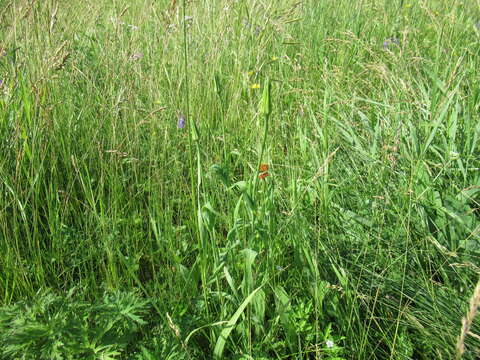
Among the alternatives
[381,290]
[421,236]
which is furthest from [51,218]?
[421,236]

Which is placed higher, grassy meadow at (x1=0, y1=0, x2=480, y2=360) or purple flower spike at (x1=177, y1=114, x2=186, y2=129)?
purple flower spike at (x1=177, y1=114, x2=186, y2=129)

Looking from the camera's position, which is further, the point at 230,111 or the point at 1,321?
the point at 230,111

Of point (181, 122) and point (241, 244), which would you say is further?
point (181, 122)

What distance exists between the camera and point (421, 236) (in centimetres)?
127

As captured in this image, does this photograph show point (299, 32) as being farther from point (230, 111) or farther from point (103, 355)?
point (103, 355)

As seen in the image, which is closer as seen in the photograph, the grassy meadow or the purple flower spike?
the grassy meadow

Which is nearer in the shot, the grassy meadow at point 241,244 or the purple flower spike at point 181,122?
the grassy meadow at point 241,244

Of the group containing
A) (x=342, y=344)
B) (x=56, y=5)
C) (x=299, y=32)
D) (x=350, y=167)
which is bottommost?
(x=342, y=344)

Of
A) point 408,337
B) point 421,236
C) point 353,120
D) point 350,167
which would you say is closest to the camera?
point 408,337

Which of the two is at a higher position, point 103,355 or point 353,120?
point 353,120

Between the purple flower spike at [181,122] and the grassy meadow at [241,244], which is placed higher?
the purple flower spike at [181,122]

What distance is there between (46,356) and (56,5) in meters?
1.07

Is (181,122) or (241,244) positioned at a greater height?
(181,122)

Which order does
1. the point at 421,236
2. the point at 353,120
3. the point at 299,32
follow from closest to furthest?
the point at 421,236 < the point at 353,120 < the point at 299,32
